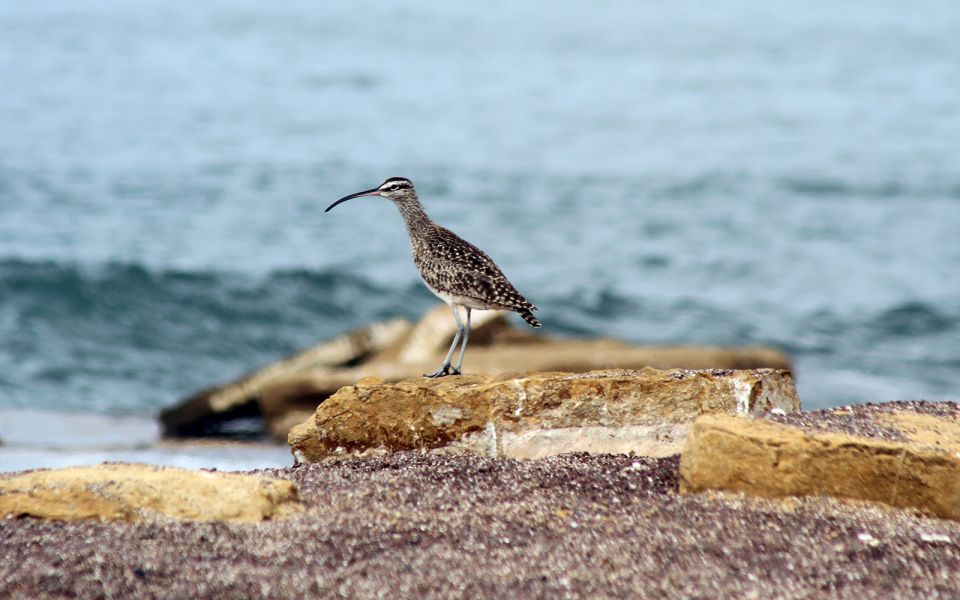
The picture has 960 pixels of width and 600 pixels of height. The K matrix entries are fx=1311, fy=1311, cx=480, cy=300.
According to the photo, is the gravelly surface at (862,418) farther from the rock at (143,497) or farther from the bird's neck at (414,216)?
the bird's neck at (414,216)

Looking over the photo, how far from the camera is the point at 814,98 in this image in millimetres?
48281

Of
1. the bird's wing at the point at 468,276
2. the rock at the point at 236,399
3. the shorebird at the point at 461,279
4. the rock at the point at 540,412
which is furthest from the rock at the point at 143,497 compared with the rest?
the rock at the point at 236,399

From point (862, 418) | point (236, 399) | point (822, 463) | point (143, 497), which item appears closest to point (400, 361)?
point (236, 399)

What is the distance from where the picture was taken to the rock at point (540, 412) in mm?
7926

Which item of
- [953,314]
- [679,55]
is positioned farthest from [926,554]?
[679,55]

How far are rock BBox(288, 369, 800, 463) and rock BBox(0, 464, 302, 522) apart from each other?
4.63 ft

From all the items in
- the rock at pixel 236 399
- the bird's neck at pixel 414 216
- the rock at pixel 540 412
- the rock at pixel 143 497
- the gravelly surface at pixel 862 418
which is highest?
the bird's neck at pixel 414 216

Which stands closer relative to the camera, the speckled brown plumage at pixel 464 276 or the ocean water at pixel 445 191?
the speckled brown plumage at pixel 464 276

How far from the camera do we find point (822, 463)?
683 cm

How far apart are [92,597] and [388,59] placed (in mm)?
47432

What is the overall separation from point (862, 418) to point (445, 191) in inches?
955

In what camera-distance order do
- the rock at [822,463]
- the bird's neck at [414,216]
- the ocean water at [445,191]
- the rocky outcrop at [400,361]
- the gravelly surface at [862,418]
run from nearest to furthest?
the rock at [822,463] < the gravelly surface at [862,418] < the bird's neck at [414,216] < the rocky outcrop at [400,361] < the ocean water at [445,191]

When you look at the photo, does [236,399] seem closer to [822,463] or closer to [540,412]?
[540,412]

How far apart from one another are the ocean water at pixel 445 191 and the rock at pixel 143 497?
19.3ft
